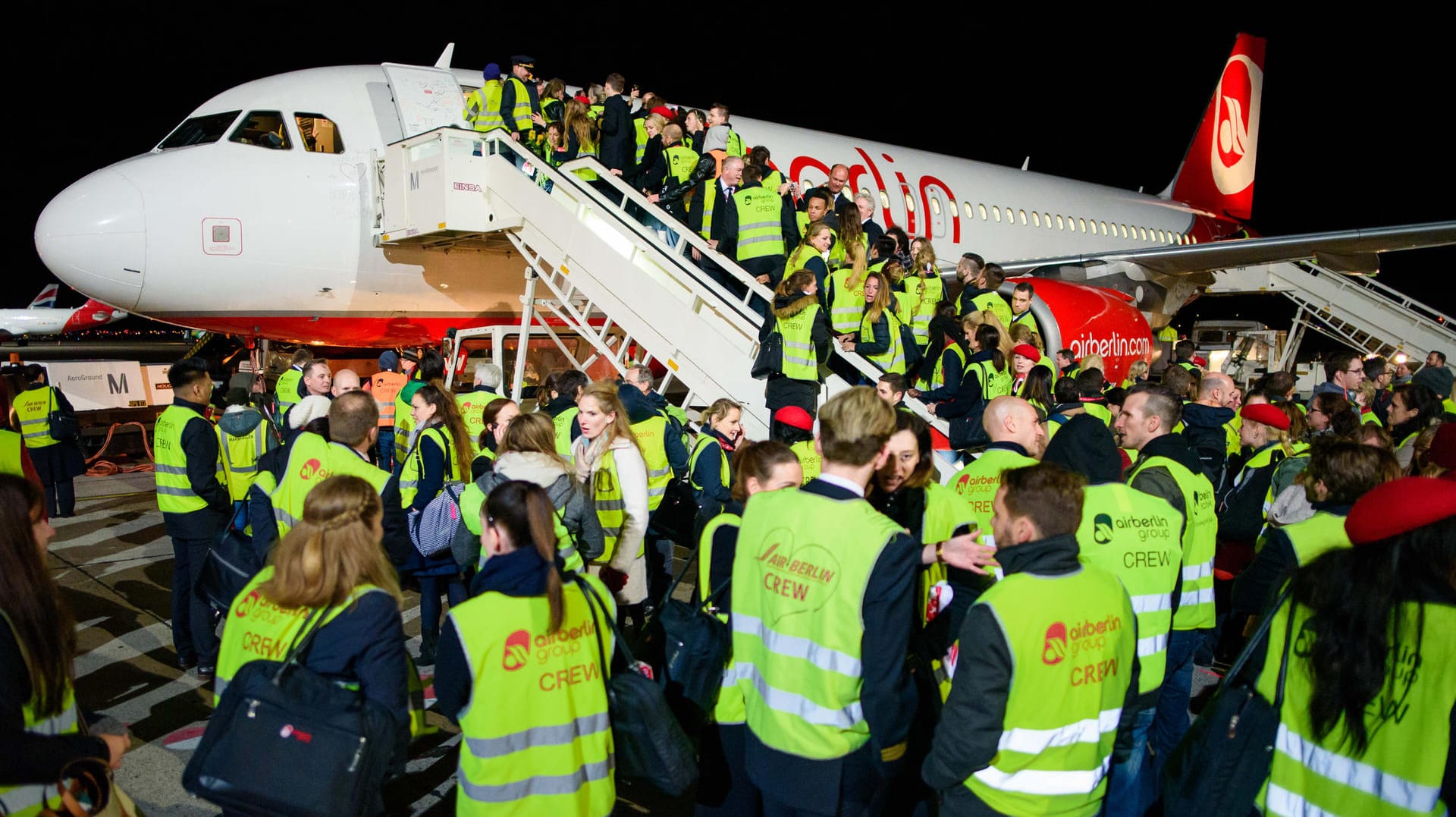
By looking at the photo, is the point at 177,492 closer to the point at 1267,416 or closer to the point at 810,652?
the point at 810,652

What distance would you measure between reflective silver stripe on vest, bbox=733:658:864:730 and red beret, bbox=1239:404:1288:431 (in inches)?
161

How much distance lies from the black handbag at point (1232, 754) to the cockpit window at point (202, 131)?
942 cm

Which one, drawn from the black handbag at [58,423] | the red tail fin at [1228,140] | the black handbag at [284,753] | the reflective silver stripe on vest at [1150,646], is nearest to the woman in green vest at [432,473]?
the black handbag at [284,753]

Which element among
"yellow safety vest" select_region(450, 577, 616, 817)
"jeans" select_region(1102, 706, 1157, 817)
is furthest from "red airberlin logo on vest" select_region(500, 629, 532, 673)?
"jeans" select_region(1102, 706, 1157, 817)

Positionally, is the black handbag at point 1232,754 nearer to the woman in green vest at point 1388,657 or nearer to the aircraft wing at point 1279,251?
the woman in green vest at point 1388,657

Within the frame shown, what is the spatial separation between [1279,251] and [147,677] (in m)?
14.6

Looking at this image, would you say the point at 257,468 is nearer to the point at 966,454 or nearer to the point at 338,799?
the point at 338,799

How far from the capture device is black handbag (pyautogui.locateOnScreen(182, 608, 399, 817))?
2.14 m

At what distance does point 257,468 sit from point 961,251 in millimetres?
11775

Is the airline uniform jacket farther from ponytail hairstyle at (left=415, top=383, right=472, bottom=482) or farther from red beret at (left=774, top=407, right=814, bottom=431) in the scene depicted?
ponytail hairstyle at (left=415, top=383, right=472, bottom=482)

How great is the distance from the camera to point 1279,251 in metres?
13.3

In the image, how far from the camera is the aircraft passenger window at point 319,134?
8.84 m

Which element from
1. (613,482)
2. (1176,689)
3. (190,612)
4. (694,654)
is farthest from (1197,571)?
(190,612)

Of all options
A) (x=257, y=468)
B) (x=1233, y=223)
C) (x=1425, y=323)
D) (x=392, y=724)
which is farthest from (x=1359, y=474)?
(x=1233, y=223)
